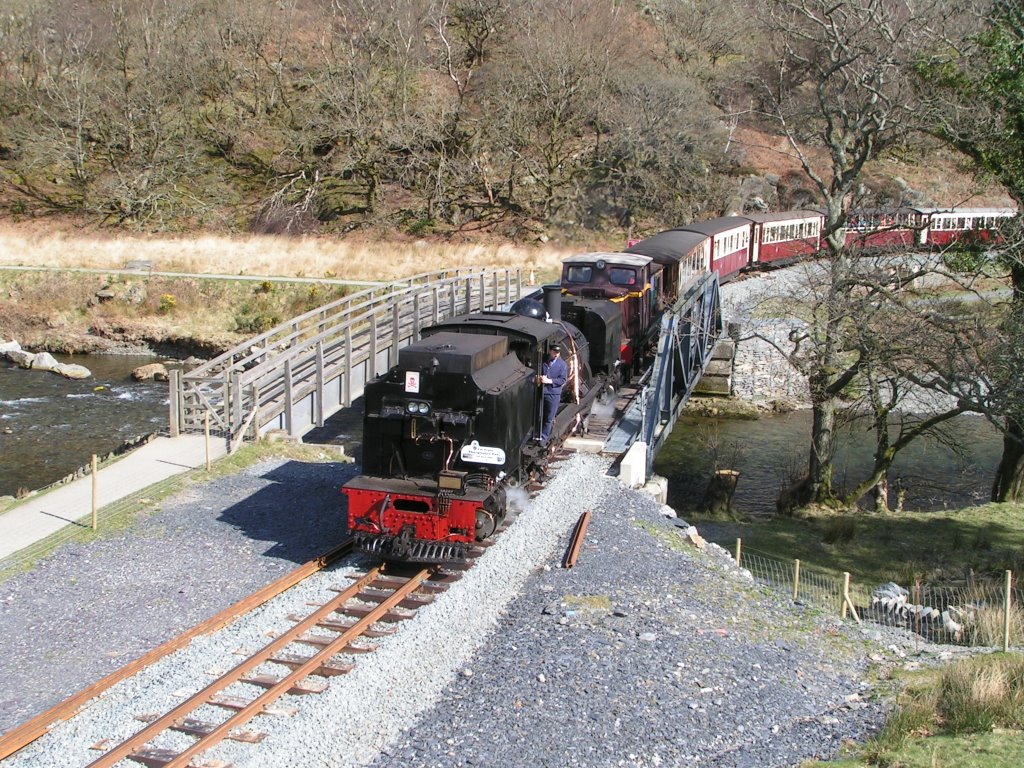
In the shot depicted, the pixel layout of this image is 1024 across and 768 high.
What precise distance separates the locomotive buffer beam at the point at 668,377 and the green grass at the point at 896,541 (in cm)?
245

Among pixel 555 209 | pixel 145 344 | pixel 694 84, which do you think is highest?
pixel 694 84

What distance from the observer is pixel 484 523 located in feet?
38.3

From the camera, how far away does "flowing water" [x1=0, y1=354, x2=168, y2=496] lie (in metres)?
22.9

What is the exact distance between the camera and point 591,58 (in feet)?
170

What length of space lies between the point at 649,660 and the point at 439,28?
52018 millimetres

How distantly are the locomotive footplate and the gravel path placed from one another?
37 centimetres

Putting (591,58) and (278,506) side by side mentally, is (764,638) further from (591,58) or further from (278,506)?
(591,58)

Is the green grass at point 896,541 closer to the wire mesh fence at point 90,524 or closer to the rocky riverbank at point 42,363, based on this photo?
the wire mesh fence at point 90,524

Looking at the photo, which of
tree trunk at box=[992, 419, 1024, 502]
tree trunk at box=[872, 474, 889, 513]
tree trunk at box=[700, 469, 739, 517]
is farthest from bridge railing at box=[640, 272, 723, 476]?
tree trunk at box=[992, 419, 1024, 502]

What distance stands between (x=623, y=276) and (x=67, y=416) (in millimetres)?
16474

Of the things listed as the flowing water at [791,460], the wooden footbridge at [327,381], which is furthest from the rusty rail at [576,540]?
the flowing water at [791,460]

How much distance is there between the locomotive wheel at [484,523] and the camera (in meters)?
11.6

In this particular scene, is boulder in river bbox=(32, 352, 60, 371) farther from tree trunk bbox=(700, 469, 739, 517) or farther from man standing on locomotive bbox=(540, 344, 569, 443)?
man standing on locomotive bbox=(540, 344, 569, 443)

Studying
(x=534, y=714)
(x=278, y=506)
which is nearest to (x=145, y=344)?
(x=278, y=506)
